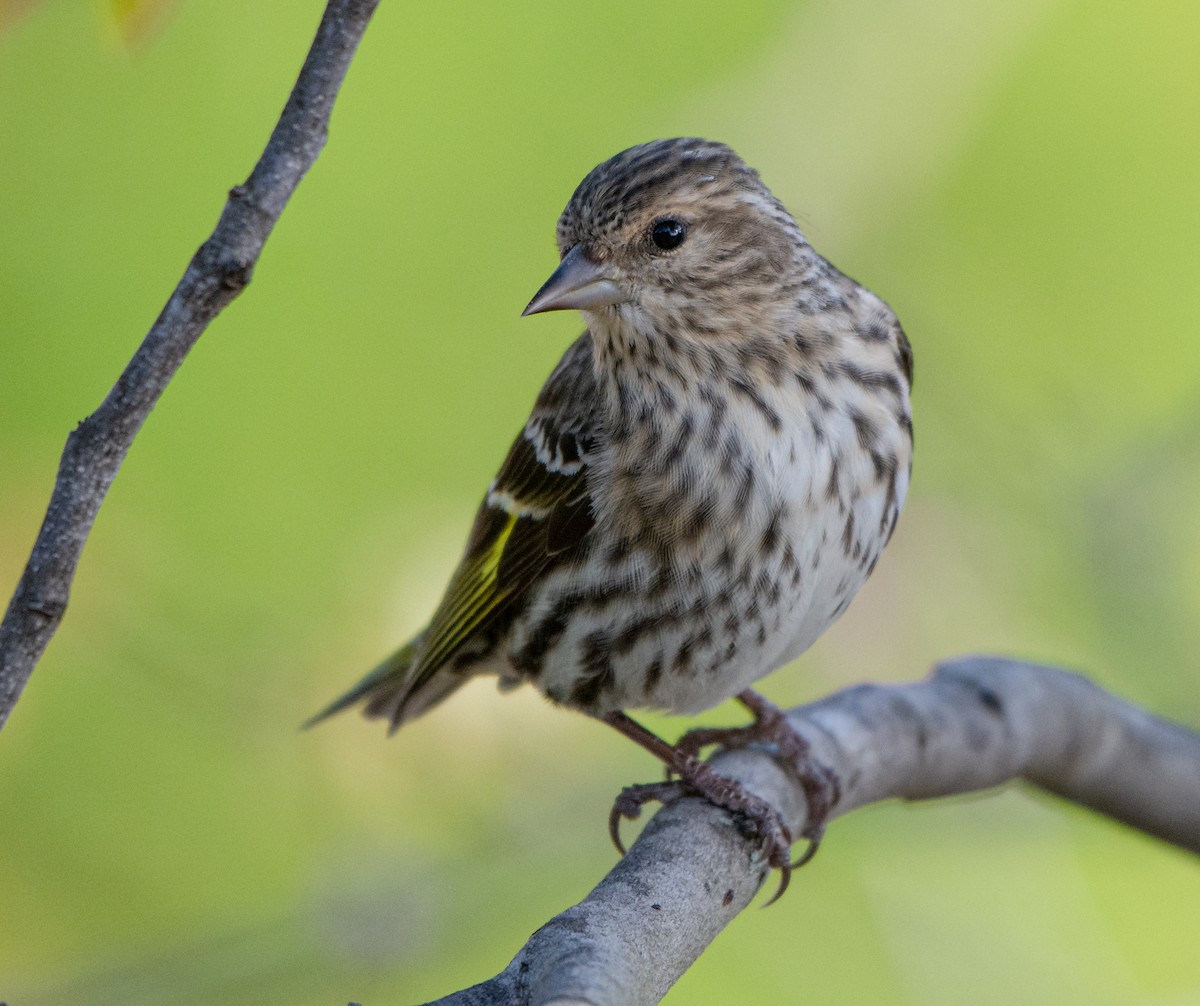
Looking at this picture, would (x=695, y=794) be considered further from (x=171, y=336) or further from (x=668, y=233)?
(x=171, y=336)

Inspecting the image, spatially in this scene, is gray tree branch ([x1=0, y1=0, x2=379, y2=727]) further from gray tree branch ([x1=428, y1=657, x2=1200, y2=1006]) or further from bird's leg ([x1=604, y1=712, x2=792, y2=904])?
bird's leg ([x1=604, y1=712, x2=792, y2=904])

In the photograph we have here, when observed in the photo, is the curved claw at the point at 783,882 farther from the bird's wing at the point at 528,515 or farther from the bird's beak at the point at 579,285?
the bird's beak at the point at 579,285

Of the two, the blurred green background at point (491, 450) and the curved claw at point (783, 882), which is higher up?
the blurred green background at point (491, 450)

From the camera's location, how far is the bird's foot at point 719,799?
322cm

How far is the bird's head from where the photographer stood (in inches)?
126

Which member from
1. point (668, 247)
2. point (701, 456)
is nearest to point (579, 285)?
point (668, 247)

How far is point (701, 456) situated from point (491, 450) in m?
2.18

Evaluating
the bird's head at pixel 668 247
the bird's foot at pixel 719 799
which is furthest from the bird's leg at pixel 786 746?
the bird's head at pixel 668 247

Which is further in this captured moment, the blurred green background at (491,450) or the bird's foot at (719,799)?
the blurred green background at (491,450)

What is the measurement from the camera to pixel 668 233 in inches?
128

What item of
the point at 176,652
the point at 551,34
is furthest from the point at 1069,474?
the point at 176,652

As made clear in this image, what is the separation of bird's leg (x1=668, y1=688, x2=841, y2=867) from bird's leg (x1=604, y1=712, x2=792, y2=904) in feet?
0.21

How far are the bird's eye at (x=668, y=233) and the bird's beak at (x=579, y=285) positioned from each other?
0.12 meters

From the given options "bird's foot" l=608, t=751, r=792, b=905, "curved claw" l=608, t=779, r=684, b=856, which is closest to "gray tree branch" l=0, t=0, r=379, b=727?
"bird's foot" l=608, t=751, r=792, b=905
